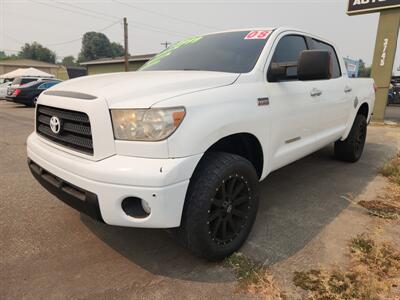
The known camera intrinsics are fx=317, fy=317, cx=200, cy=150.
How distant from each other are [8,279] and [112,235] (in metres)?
0.80

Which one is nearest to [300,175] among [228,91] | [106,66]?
[228,91]

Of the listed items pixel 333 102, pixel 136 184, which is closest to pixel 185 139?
pixel 136 184

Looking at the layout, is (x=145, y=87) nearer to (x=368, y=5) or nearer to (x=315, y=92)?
(x=315, y=92)

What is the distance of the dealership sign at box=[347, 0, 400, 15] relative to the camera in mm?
10086

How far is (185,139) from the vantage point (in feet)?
6.17

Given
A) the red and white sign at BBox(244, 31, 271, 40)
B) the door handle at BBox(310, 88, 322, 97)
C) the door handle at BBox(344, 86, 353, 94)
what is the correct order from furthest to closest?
the door handle at BBox(344, 86, 353, 94), the door handle at BBox(310, 88, 322, 97), the red and white sign at BBox(244, 31, 271, 40)

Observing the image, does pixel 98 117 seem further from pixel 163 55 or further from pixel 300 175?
pixel 300 175

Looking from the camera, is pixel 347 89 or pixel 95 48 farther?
pixel 95 48

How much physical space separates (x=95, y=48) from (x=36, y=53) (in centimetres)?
1790

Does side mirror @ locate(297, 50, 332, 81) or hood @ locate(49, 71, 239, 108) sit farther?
side mirror @ locate(297, 50, 332, 81)

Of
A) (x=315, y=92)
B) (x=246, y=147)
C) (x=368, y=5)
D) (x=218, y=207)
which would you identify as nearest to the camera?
(x=218, y=207)

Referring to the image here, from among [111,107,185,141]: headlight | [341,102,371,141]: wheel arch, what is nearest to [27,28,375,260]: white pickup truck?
[111,107,185,141]: headlight

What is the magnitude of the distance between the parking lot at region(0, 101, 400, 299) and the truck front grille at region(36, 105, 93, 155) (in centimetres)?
87

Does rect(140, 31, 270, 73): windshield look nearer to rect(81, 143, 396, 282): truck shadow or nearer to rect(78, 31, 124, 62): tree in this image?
rect(81, 143, 396, 282): truck shadow
